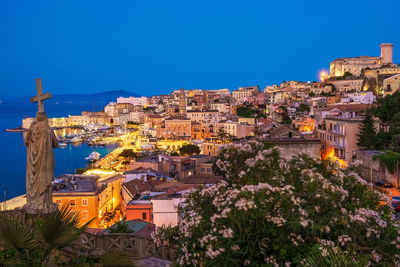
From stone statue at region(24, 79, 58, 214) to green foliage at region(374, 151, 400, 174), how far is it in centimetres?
1814

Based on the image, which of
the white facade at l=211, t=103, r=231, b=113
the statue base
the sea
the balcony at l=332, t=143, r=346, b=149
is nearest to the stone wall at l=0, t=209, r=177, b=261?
the statue base

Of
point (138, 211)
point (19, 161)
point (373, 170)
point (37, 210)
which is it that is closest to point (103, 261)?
point (37, 210)

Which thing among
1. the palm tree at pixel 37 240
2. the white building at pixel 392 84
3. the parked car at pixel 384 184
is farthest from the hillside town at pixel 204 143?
the palm tree at pixel 37 240

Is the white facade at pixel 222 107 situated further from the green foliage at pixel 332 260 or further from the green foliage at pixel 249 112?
the green foliage at pixel 332 260

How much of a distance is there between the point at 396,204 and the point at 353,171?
987 cm

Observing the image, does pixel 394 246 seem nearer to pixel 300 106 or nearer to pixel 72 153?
pixel 300 106

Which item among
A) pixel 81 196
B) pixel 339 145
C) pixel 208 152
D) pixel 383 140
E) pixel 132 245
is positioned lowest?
pixel 208 152

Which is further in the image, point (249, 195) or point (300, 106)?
point (300, 106)

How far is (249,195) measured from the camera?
4.03 m

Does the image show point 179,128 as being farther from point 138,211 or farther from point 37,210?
point 37,210

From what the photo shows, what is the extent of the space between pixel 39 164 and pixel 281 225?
3281 millimetres

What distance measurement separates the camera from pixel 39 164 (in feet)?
15.4

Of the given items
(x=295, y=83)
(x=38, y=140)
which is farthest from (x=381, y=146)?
(x=295, y=83)

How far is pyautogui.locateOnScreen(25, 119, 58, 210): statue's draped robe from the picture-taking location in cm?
466
